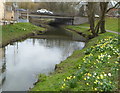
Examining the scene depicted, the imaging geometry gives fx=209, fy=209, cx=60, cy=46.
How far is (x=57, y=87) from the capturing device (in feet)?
25.8

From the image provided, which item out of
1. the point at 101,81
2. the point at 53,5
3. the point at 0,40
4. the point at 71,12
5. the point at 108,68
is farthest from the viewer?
the point at 53,5

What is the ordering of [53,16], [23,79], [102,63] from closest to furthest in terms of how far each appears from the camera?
[102,63] → [23,79] → [53,16]

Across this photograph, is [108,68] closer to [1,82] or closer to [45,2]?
[1,82]

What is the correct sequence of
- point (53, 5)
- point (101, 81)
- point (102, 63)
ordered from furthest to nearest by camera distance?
point (53, 5) < point (102, 63) < point (101, 81)

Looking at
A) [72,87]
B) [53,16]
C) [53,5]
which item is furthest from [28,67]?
[53,5]

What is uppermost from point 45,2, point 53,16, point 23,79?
point 45,2

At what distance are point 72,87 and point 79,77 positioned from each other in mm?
691

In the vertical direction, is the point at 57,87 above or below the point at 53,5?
below

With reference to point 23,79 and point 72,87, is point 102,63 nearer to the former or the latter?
point 72,87

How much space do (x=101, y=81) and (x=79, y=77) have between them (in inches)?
44.4

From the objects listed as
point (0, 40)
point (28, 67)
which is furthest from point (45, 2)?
point (28, 67)

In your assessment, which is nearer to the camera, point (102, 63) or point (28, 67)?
point (102, 63)

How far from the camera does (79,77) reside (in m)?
8.00

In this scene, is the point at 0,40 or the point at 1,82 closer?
the point at 1,82
